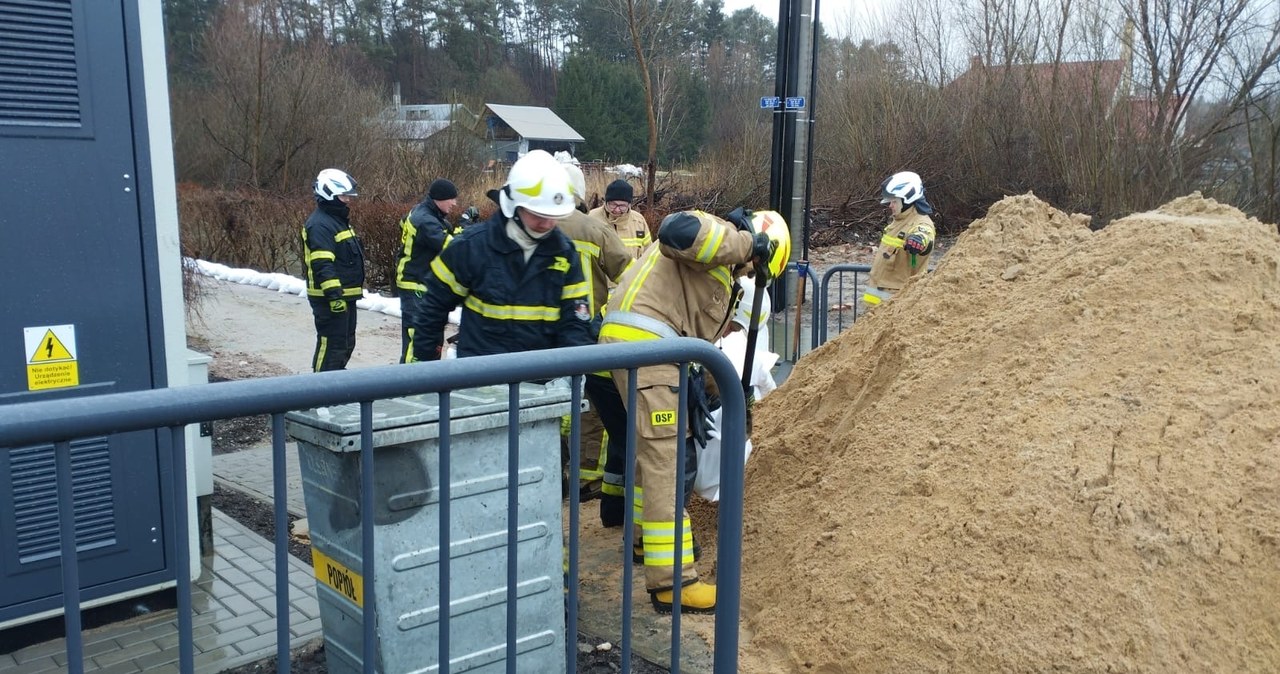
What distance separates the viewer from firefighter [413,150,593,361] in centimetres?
383

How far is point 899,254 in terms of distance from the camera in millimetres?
7402

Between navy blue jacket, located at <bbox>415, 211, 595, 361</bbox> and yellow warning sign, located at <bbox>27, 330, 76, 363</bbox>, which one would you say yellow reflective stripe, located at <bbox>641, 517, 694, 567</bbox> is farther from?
yellow warning sign, located at <bbox>27, 330, 76, 363</bbox>

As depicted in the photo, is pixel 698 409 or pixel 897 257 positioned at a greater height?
pixel 897 257

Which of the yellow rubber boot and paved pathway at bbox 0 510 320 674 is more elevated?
the yellow rubber boot

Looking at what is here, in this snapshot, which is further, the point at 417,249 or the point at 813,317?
the point at 813,317

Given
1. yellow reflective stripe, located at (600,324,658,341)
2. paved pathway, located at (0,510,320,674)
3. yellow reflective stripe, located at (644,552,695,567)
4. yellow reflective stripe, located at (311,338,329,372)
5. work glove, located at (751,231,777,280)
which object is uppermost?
work glove, located at (751,231,777,280)

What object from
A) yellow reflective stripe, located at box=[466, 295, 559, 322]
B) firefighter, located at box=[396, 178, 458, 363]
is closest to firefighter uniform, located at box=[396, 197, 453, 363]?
firefighter, located at box=[396, 178, 458, 363]

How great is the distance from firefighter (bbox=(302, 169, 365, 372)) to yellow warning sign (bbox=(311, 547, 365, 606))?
359cm

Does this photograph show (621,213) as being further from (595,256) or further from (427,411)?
(427,411)

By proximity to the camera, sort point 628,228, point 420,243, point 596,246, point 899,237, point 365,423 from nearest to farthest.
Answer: point 365,423 → point 596,246 → point 420,243 → point 899,237 → point 628,228

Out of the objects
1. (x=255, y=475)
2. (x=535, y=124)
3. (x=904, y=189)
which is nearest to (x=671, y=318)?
(x=255, y=475)

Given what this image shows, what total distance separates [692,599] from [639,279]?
4.25 ft

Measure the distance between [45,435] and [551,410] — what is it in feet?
4.60

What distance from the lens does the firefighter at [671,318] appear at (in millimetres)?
3662
